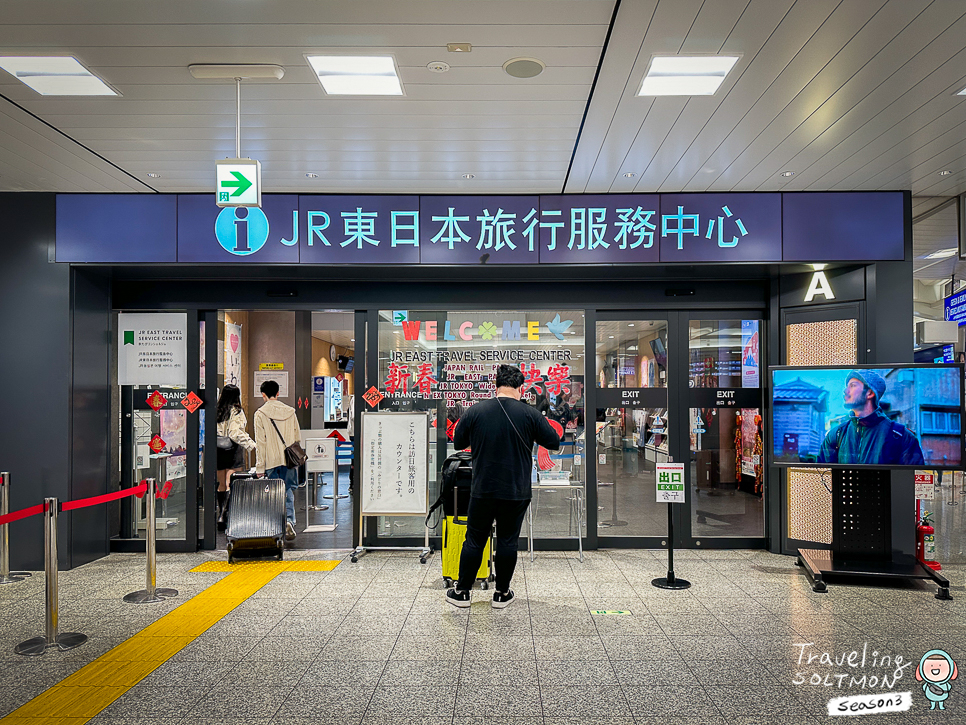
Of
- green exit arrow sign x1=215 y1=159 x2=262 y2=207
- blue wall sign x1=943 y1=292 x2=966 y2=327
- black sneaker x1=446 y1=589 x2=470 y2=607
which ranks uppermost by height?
green exit arrow sign x1=215 y1=159 x2=262 y2=207

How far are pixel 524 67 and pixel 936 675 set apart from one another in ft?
12.7

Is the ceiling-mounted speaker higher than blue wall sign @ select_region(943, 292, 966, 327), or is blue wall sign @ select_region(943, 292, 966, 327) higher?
the ceiling-mounted speaker

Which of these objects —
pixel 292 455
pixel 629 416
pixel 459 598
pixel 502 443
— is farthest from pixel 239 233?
pixel 629 416

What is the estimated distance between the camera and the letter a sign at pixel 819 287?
19.1ft

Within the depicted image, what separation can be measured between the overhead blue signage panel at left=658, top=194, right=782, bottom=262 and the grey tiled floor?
2.64 meters

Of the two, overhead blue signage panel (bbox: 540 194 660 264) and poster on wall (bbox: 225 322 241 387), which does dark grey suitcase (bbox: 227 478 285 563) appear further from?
poster on wall (bbox: 225 322 241 387)

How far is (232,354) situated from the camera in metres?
9.66

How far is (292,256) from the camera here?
18.5 ft

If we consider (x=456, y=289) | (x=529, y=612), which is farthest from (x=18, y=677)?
(x=456, y=289)

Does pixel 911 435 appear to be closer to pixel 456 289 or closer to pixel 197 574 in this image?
pixel 456 289

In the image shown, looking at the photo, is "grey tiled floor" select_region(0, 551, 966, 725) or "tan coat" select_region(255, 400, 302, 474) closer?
"grey tiled floor" select_region(0, 551, 966, 725)

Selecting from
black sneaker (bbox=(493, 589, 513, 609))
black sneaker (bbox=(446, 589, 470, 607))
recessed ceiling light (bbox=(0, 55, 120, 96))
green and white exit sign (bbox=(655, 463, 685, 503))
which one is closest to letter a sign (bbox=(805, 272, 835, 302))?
green and white exit sign (bbox=(655, 463, 685, 503))

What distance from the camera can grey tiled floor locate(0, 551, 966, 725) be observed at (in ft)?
10.0

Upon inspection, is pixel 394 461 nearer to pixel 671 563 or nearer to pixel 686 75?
pixel 671 563
